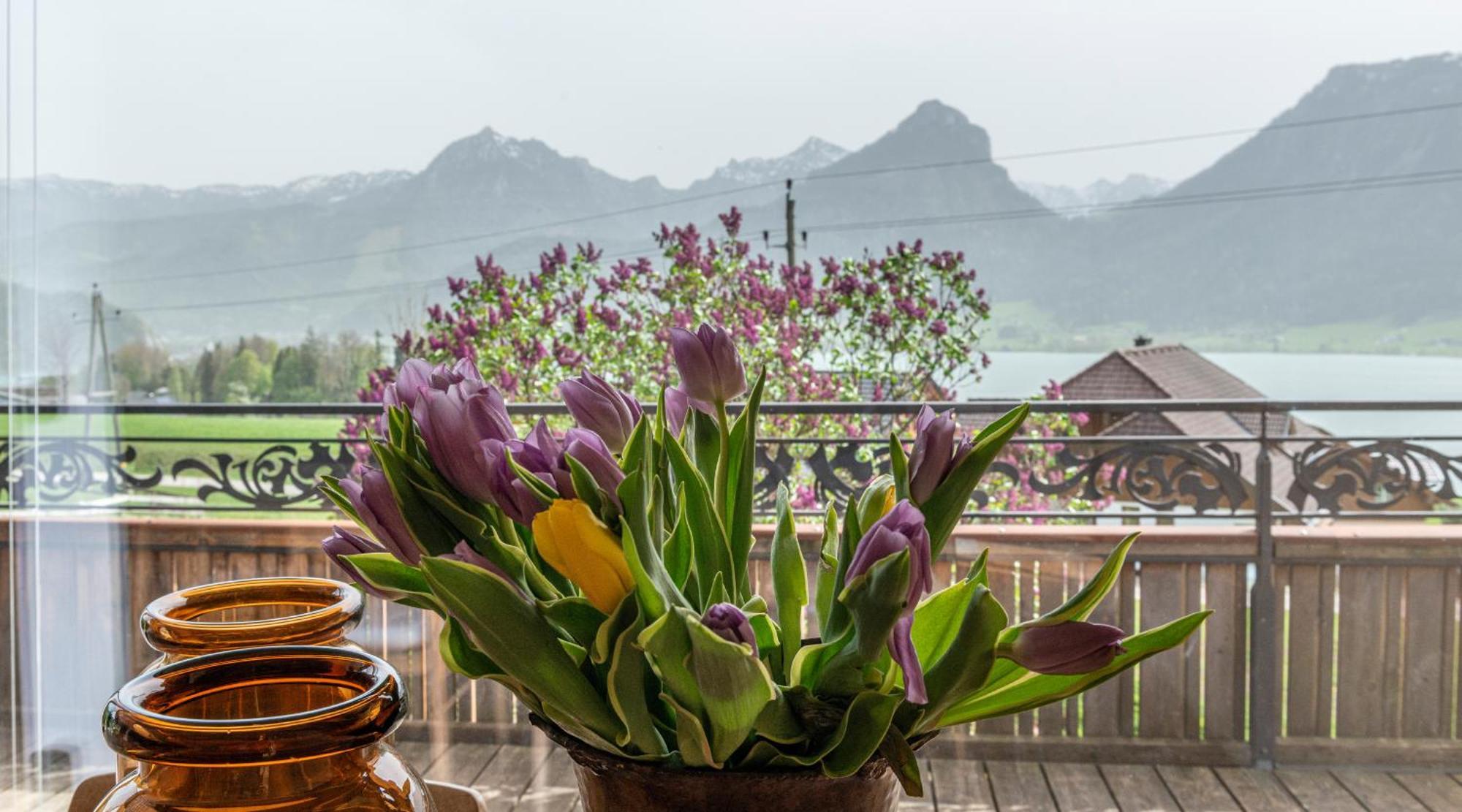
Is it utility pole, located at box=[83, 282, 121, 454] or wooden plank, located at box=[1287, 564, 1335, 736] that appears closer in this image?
wooden plank, located at box=[1287, 564, 1335, 736]

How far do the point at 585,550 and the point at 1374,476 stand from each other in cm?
257

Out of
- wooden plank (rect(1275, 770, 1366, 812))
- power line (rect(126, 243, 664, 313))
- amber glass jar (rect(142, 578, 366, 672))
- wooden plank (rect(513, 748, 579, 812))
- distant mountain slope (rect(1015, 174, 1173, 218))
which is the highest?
distant mountain slope (rect(1015, 174, 1173, 218))

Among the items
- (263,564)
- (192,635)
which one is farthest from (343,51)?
(192,635)

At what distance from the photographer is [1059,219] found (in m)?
5.91

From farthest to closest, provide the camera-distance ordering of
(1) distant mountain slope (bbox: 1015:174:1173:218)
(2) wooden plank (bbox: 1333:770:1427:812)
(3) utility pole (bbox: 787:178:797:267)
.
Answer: (1) distant mountain slope (bbox: 1015:174:1173:218) < (3) utility pole (bbox: 787:178:797:267) < (2) wooden plank (bbox: 1333:770:1427:812)

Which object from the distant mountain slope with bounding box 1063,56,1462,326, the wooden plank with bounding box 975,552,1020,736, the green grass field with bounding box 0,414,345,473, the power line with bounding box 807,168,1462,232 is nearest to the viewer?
the wooden plank with bounding box 975,552,1020,736

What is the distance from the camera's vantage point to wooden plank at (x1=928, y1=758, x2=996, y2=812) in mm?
2150

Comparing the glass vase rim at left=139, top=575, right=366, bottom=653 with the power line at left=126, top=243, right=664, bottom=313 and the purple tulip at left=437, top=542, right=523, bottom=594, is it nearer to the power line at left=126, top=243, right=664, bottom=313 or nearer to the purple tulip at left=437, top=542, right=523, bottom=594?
the purple tulip at left=437, top=542, right=523, bottom=594

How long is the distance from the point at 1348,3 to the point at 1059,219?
1.60 meters

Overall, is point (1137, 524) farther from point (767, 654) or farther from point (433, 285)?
point (433, 285)

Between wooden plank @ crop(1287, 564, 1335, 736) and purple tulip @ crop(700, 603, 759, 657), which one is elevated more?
purple tulip @ crop(700, 603, 759, 657)

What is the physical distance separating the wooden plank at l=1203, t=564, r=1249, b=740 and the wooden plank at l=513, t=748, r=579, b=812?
133 centimetres

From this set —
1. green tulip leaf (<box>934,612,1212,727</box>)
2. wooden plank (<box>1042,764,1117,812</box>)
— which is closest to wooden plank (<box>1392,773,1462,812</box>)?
wooden plank (<box>1042,764,1117,812</box>)

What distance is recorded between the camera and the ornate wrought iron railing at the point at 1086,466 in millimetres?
2375
